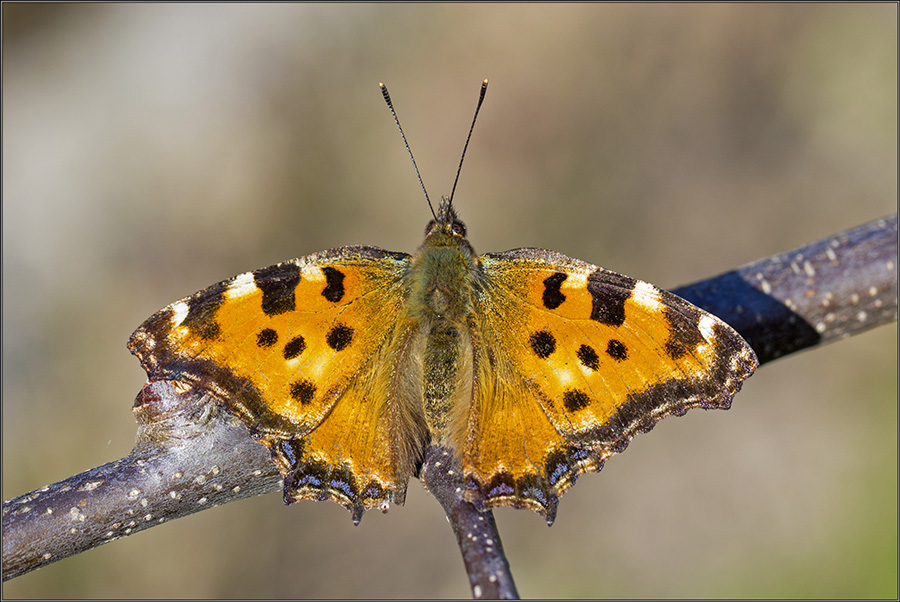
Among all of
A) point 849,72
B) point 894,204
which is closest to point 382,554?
point 894,204

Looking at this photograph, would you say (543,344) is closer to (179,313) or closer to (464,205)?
(179,313)

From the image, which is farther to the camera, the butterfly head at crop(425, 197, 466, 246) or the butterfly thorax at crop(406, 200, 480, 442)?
the butterfly head at crop(425, 197, 466, 246)

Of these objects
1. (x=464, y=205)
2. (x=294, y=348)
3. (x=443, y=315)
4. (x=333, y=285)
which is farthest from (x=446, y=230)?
(x=464, y=205)

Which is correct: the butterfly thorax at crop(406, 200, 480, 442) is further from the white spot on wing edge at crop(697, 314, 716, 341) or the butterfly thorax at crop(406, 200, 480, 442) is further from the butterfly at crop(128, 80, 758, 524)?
the white spot on wing edge at crop(697, 314, 716, 341)

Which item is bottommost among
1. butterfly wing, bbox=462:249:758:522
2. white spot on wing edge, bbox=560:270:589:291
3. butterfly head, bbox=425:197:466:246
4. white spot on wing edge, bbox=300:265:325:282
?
butterfly wing, bbox=462:249:758:522

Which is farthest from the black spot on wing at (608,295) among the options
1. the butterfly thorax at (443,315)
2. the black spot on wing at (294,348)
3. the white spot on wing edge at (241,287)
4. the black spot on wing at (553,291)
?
the white spot on wing edge at (241,287)

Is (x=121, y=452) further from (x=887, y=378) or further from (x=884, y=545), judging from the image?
(x=887, y=378)

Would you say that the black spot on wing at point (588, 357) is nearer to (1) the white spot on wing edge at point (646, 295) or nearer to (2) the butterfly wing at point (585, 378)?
(2) the butterfly wing at point (585, 378)

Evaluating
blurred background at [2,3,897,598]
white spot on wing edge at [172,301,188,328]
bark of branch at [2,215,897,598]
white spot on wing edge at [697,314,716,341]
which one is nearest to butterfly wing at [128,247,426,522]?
white spot on wing edge at [172,301,188,328]
